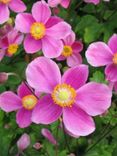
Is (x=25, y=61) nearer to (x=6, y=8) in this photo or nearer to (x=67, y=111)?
(x=6, y=8)

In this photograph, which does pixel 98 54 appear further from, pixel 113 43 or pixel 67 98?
pixel 67 98

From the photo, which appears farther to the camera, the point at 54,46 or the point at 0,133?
the point at 0,133

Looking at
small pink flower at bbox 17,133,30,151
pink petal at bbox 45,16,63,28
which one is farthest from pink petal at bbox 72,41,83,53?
small pink flower at bbox 17,133,30,151

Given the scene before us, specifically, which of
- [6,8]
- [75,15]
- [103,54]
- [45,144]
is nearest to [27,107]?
[45,144]

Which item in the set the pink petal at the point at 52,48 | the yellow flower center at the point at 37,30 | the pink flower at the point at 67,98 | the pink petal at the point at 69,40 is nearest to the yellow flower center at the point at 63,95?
the pink flower at the point at 67,98

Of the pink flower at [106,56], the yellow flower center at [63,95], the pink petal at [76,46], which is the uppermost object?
the yellow flower center at [63,95]

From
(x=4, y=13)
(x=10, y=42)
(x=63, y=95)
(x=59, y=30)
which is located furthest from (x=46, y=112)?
(x=4, y=13)

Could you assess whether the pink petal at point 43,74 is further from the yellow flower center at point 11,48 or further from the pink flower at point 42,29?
the yellow flower center at point 11,48
